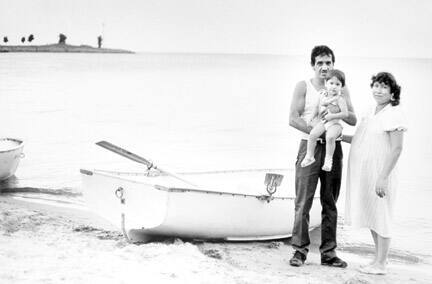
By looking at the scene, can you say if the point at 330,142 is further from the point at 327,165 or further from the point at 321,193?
the point at 321,193

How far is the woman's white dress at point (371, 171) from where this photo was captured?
3.44 metres

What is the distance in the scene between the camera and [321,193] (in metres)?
3.64

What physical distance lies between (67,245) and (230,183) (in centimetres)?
163

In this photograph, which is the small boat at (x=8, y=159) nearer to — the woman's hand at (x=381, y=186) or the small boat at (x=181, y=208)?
the small boat at (x=181, y=208)

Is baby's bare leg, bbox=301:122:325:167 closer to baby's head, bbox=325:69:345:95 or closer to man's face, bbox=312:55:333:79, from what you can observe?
baby's head, bbox=325:69:345:95

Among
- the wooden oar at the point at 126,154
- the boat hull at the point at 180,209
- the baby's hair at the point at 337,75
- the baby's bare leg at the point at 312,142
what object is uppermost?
the baby's hair at the point at 337,75

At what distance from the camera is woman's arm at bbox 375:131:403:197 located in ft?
11.1

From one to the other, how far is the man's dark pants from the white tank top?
140 millimetres

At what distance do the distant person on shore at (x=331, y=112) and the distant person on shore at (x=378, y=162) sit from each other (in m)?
0.18

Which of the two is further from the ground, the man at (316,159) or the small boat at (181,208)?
the man at (316,159)

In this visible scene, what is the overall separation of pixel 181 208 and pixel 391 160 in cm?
130

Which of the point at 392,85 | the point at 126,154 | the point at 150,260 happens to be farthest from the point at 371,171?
the point at 126,154

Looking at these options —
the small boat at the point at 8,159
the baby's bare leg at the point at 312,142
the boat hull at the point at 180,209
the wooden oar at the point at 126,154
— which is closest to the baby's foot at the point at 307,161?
the baby's bare leg at the point at 312,142

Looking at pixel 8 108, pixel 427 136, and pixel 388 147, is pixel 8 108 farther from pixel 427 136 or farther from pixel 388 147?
pixel 388 147
